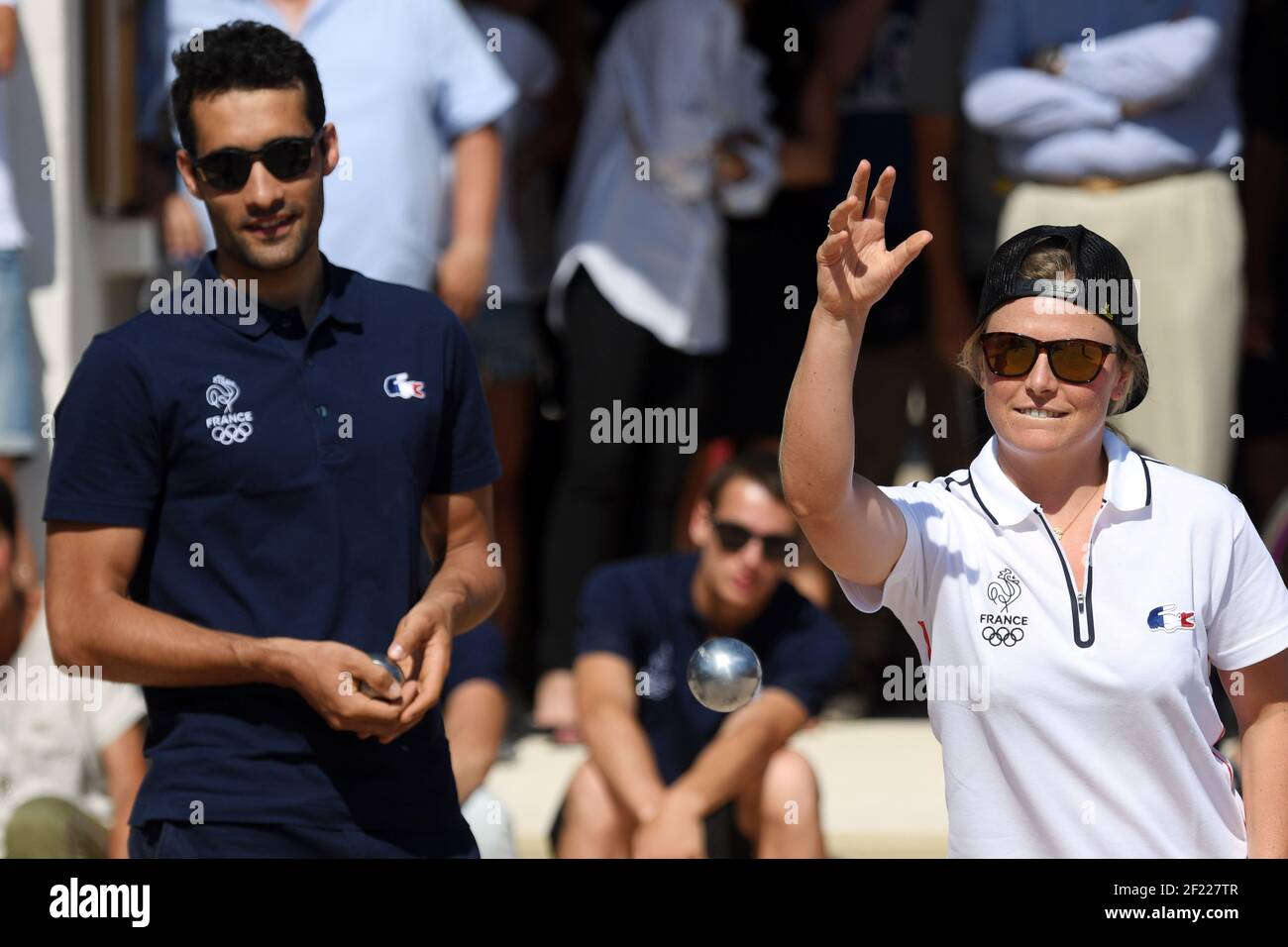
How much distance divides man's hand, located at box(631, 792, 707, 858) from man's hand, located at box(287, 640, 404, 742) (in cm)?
181

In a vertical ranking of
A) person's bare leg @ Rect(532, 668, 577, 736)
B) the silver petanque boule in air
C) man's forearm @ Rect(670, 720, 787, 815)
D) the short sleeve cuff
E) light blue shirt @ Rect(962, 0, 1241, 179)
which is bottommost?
man's forearm @ Rect(670, 720, 787, 815)

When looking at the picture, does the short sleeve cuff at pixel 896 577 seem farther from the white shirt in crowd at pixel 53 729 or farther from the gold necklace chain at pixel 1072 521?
the white shirt in crowd at pixel 53 729

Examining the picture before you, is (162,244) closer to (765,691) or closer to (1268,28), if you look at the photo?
(765,691)

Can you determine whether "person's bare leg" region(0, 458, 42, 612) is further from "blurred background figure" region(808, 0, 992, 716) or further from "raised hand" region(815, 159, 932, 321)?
"raised hand" region(815, 159, 932, 321)

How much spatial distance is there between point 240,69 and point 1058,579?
1469mm

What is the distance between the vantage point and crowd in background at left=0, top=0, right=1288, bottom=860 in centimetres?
533

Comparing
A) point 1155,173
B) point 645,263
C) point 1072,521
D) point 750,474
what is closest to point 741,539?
point 750,474

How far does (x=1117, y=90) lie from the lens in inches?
218

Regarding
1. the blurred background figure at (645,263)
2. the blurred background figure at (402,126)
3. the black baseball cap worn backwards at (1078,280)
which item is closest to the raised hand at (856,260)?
the black baseball cap worn backwards at (1078,280)

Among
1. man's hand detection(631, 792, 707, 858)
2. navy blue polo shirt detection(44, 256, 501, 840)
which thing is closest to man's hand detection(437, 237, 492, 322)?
man's hand detection(631, 792, 707, 858)

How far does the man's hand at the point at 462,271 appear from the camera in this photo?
17.2ft

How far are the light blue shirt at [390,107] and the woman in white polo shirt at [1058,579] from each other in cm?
244

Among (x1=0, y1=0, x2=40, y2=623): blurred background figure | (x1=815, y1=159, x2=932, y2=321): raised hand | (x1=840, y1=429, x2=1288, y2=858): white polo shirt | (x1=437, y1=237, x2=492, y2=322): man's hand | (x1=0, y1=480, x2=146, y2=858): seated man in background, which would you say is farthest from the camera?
(x1=0, y1=0, x2=40, y2=623): blurred background figure

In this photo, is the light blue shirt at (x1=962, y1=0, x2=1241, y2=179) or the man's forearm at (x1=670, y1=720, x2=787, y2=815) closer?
the man's forearm at (x1=670, y1=720, x2=787, y2=815)
